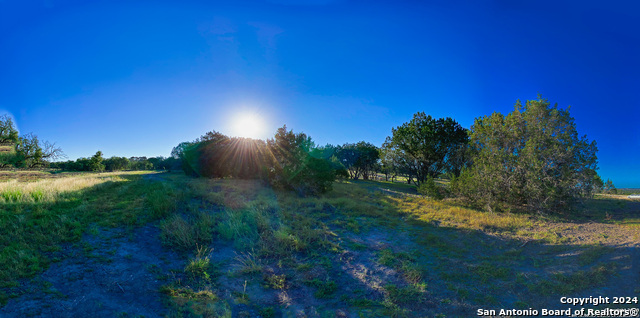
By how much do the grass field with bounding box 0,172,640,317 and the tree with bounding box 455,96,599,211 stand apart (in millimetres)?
2891

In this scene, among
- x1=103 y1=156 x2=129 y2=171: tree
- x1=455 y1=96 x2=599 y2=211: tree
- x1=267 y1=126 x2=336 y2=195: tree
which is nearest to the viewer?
x1=455 y1=96 x2=599 y2=211: tree

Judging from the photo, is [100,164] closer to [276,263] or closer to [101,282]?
[101,282]

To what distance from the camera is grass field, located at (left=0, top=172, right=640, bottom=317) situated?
4258 millimetres

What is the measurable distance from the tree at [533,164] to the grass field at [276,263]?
2891 millimetres

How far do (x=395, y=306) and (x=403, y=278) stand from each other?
1269mm

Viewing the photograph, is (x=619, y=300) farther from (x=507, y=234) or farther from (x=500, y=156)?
(x=500, y=156)

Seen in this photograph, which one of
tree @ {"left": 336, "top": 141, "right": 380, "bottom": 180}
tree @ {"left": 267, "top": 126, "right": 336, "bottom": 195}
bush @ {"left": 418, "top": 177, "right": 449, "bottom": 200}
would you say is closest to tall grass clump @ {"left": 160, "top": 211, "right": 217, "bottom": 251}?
tree @ {"left": 267, "top": 126, "right": 336, "bottom": 195}

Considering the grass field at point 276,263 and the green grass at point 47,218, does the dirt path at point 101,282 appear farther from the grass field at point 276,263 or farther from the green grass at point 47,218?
the green grass at point 47,218

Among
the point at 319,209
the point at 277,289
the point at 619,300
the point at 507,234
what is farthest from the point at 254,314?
the point at 507,234

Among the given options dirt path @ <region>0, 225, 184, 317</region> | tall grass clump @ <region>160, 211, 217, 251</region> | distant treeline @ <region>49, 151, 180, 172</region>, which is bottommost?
dirt path @ <region>0, 225, 184, 317</region>

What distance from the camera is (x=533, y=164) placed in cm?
1254

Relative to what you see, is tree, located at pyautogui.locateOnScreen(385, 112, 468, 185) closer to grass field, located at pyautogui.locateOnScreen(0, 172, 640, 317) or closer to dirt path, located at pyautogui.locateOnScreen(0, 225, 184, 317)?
grass field, located at pyautogui.locateOnScreen(0, 172, 640, 317)

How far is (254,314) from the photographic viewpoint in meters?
4.17

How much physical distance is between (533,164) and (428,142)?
13899 millimetres
